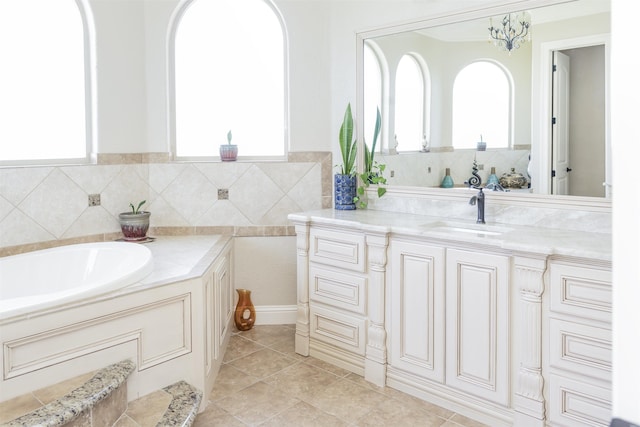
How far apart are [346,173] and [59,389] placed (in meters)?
2.07

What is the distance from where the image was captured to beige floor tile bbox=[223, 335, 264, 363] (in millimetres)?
3143

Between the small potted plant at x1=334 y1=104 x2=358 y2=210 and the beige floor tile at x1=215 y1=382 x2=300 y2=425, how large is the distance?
49.5 inches

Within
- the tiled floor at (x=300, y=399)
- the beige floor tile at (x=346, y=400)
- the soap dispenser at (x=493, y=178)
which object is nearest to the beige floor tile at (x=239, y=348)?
the tiled floor at (x=300, y=399)

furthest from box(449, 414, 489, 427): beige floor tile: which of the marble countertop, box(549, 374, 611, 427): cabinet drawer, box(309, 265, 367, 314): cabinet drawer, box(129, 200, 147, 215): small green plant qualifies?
box(129, 200, 147, 215): small green plant

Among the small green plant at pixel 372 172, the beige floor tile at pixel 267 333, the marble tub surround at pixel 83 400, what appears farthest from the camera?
the beige floor tile at pixel 267 333

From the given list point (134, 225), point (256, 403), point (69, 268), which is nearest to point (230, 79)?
point (134, 225)

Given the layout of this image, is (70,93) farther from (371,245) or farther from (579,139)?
(579,139)

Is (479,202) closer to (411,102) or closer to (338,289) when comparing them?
(411,102)

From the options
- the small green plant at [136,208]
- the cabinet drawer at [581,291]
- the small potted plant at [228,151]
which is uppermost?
the small potted plant at [228,151]

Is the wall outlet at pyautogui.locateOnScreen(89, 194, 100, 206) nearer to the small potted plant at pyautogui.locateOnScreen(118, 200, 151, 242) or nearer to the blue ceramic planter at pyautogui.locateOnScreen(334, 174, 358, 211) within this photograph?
the small potted plant at pyautogui.locateOnScreen(118, 200, 151, 242)

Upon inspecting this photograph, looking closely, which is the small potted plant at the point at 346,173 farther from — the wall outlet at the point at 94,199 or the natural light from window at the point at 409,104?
the wall outlet at the point at 94,199

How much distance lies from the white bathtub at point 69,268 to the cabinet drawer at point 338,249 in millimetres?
970

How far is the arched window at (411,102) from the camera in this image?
310cm

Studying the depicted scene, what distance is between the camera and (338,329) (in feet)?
9.75
